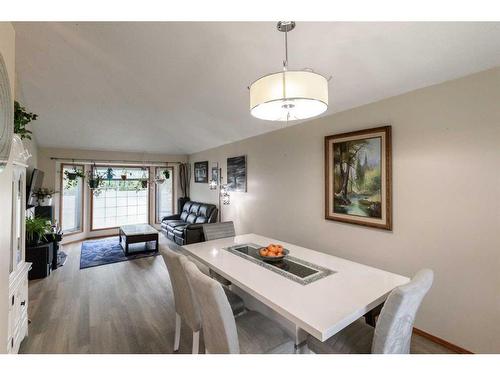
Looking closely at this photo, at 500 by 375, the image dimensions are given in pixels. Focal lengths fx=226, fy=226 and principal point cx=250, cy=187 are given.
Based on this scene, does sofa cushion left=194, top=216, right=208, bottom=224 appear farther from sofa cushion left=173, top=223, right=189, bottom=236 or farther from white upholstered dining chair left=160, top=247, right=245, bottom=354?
white upholstered dining chair left=160, top=247, right=245, bottom=354

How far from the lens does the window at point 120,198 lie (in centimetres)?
599

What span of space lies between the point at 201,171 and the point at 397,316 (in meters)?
5.47

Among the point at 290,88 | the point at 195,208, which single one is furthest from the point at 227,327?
the point at 195,208

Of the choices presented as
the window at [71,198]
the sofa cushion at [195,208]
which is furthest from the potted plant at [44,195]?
the sofa cushion at [195,208]

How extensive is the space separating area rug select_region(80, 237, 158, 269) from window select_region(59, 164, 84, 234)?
69 cm

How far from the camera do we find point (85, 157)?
5641 mm

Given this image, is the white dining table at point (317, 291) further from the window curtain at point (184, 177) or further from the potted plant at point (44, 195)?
the window curtain at point (184, 177)

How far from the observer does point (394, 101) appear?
7.32 feet

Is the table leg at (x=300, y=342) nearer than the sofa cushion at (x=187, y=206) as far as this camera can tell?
Yes

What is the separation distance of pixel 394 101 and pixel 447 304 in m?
1.89

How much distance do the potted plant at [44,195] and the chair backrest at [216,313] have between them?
5150 millimetres

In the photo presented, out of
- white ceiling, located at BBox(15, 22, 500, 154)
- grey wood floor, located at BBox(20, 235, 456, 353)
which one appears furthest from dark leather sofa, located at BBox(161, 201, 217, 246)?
white ceiling, located at BBox(15, 22, 500, 154)
